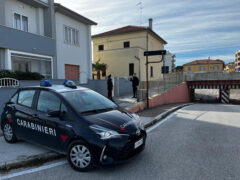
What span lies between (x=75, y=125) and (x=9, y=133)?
249 centimetres

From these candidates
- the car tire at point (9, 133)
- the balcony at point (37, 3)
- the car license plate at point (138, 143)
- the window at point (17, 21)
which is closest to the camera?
the car license plate at point (138, 143)

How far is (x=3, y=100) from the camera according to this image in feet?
23.0

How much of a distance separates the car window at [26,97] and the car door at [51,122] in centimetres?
31

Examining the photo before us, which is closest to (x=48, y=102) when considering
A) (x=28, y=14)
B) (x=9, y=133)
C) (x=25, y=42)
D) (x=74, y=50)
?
(x=9, y=133)

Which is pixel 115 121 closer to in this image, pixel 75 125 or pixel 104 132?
pixel 104 132

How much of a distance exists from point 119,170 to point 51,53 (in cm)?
1120

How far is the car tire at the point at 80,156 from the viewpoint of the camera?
121 inches

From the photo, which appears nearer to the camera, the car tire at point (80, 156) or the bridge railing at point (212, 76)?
the car tire at point (80, 156)

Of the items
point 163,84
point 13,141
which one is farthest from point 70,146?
point 163,84

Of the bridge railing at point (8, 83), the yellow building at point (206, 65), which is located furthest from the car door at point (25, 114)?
the yellow building at point (206, 65)

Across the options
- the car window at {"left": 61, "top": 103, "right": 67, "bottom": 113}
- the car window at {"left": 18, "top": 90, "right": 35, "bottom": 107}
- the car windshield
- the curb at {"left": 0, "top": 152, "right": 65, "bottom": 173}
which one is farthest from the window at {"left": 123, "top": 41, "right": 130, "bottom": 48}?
the curb at {"left": 0, "top": 152, "right": 65, "bottom": 173}

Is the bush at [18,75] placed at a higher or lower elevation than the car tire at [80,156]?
higher

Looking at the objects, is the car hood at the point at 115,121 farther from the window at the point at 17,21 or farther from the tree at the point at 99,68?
the tree at the point at 99,68

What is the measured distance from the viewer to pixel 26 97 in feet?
14.0
